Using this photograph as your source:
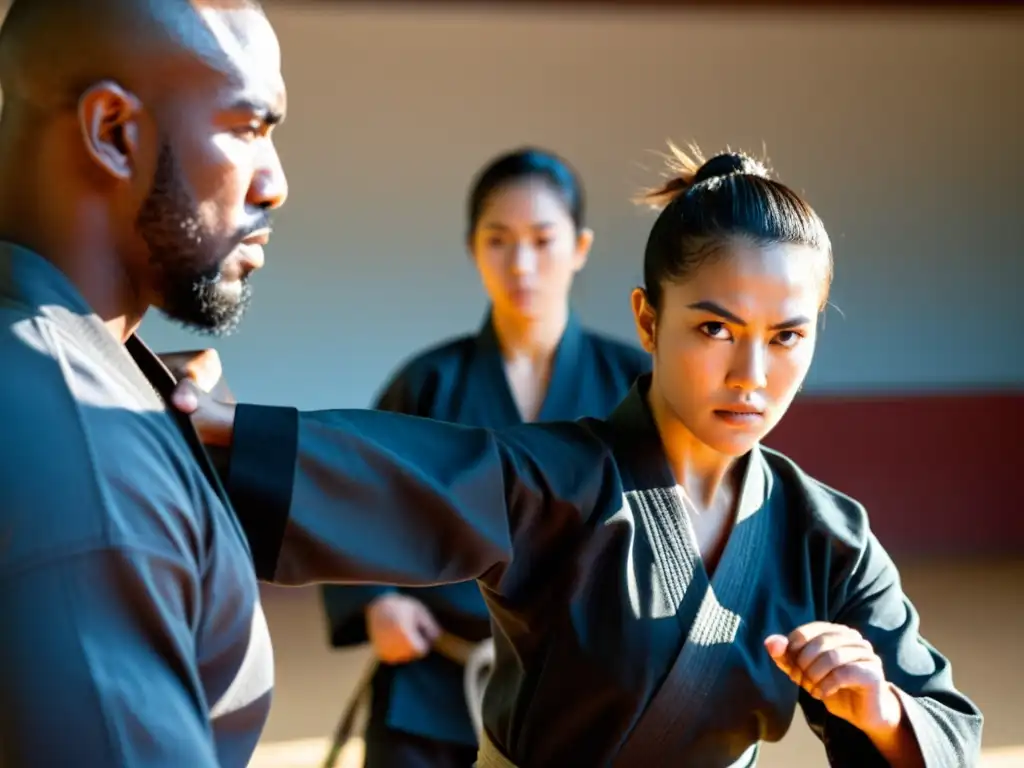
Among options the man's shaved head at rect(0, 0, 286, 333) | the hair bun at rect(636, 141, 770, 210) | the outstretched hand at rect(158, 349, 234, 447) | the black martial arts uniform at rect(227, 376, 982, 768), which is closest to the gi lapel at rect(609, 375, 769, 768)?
the black martial arts uniform at rect(227, 376, 982, 768)

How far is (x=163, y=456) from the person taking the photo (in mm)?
1098

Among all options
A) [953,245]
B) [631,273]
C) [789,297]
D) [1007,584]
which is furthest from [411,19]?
[789,297]

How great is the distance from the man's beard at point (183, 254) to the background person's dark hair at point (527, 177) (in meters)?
1.65

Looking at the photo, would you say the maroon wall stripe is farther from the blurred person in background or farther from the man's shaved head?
the man's shaved head

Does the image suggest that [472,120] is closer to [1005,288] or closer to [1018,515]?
[1005,288]

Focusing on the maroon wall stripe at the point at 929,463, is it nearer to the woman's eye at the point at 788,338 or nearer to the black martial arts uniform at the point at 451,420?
the black martial arts uniform at the point at 451,420

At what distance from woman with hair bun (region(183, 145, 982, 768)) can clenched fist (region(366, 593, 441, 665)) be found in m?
0.85

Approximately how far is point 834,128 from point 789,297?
4.76 metres

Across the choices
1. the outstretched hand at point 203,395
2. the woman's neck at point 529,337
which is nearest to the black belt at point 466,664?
the woman's neck at point 529,337

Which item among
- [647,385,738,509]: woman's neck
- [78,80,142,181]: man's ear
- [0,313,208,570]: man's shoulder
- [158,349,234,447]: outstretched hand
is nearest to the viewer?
[0,313,208,570]: man's shoulder

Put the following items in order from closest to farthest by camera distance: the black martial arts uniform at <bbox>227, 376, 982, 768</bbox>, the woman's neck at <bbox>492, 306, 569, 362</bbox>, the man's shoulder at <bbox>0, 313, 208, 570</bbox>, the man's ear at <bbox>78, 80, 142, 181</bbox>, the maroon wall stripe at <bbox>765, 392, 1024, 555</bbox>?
the man's shoulder at <bbox>0, 313, 208, 570</bbox> < the man's ear at <bbox>78, 80, 142, 181</bbox> < the black martial arts uniform at <bbox>227, 376, 982, 768</bbox> < the woman's neck at <bbox>492, 306, 569, 362</bbox> < the maroon wall stripe at <bbox>765, 392, 1024, 555</bbox>

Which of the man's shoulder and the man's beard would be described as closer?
the man's shoulder

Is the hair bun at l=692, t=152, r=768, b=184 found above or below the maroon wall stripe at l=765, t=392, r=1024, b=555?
above

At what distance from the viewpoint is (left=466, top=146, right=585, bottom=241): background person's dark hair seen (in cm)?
Result: 284
